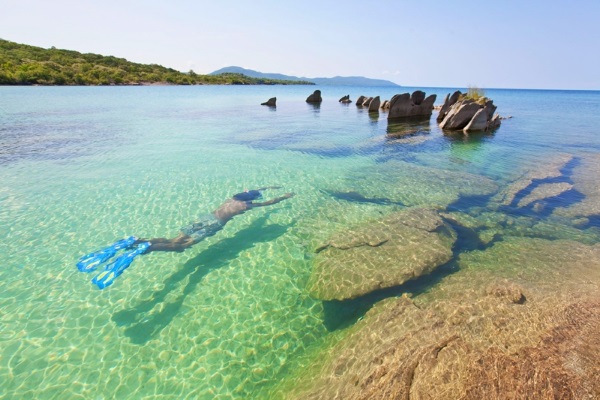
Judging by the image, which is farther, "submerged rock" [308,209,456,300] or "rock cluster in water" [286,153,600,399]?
"submerged rock" [308,209,456,300]

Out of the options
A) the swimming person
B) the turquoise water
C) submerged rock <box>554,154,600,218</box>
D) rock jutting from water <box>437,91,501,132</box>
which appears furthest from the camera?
rock jutting from water <box>437,91,501,132</box>

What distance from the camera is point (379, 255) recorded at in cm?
840

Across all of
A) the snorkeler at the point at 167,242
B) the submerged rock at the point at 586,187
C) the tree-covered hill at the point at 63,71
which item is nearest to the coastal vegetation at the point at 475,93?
the submerged rock at the point at 586,187

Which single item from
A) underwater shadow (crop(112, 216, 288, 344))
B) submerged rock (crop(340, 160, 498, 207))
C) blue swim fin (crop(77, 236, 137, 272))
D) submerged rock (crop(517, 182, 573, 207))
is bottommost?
underwater shadow (crop(112, 216, 288, 344))

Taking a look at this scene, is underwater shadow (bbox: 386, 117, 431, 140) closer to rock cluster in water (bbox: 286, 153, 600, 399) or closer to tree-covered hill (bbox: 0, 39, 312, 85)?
rock cluster in water (bbox: 286, 153, 600, 399)

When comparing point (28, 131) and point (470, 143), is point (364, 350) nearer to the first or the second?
point (470, 143)

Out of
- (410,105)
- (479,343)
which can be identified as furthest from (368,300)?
(410,105)

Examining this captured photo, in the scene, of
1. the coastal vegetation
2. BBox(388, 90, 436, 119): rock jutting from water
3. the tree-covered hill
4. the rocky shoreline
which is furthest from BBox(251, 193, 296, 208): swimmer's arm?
the tree-covered hill

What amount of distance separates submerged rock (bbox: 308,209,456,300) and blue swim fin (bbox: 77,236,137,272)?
233 inches

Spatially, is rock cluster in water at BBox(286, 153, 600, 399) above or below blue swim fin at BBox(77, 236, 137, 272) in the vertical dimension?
above

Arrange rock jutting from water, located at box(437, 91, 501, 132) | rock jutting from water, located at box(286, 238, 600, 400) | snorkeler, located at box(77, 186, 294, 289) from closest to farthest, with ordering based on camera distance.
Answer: rock jutting from water, located at box(286, 238, 600, 400) < snorkeler, located at box(77, 186, 294, 289) < rock jutting from water, located at box(437, 91, 501, 132)

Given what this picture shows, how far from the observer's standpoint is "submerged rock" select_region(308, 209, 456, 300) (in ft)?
24.3

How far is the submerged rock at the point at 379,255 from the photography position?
24.3 feet

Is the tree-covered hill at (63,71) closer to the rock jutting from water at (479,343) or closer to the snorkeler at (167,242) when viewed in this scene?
the snorkeler at (167,242)
